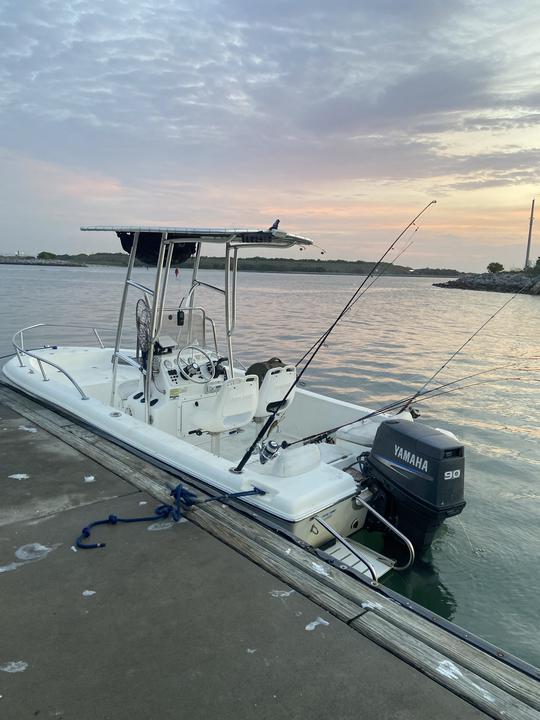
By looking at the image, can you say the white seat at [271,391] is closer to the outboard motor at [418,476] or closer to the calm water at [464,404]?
the outboard motor at [418,476]

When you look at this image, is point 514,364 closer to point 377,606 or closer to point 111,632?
point 377,606

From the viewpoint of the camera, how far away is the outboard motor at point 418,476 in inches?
138

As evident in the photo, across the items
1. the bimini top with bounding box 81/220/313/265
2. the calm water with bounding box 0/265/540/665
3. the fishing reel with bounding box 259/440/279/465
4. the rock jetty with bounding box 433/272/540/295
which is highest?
the rock jetty with bounding box 433/272/540/295

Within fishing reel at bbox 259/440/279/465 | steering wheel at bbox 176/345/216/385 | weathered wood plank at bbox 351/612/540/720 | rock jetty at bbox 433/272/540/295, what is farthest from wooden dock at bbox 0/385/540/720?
rock jetty at bbox 433/272/540/295

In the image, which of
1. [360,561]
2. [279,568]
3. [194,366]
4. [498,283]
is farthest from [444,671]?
[498,283]

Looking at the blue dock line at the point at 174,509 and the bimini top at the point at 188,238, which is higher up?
the bimini top at the point at 188,238

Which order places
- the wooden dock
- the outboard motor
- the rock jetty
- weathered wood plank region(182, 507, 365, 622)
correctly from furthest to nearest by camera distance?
1. the rock jetty
2. the outboard motor
3. weathered wood plank region(182, 507, 365, 622)
4. the wooden dock

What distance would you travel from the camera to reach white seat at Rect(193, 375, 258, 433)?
438 centimetres

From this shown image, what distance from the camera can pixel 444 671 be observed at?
7.13 feet

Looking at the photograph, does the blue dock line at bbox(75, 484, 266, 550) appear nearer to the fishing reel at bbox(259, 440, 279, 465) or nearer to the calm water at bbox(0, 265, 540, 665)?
the fishing reel at bbox(259, 440, 279, 465)

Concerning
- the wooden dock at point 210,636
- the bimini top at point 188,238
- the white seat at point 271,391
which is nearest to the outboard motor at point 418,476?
the wooden dock at point 210,636

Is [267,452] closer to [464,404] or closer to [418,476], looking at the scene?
[418,476]

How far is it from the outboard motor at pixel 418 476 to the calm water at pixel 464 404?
2.34 feet

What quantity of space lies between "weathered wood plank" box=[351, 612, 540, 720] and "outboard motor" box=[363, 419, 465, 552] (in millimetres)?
1221
